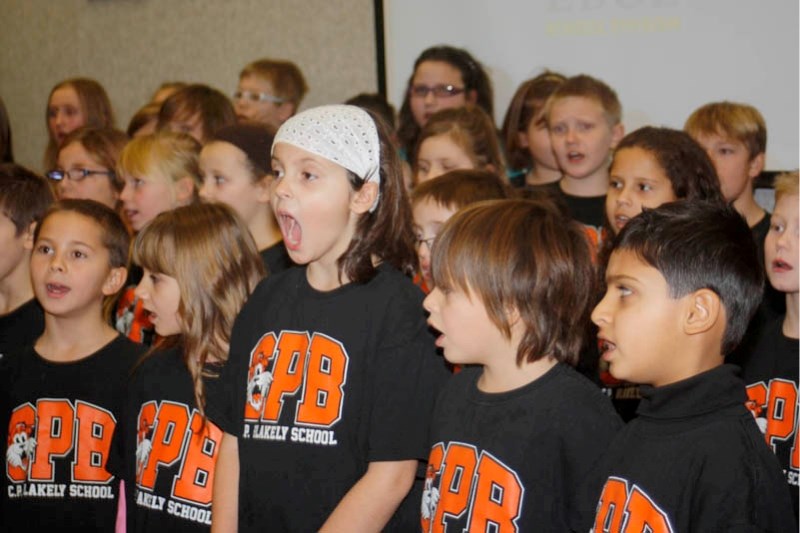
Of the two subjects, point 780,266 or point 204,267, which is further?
point 204,267

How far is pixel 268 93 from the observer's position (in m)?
5.79

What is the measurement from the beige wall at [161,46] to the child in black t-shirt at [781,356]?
12.9 feet

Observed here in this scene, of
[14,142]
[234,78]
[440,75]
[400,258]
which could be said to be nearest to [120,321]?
[400,258]

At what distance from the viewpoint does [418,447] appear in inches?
93.7

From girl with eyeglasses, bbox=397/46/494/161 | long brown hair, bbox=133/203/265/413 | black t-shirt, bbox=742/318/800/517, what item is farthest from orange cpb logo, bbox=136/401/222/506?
girl with eyeglasses, bbox=397/46/494/161

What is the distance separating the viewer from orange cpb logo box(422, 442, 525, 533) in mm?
2158

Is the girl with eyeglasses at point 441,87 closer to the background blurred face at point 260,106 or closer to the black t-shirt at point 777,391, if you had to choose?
the background blurred face at point 260,106

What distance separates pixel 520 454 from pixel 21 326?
2.20m

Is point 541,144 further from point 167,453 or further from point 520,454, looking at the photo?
point 520,454

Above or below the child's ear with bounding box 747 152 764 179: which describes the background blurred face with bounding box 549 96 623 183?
above

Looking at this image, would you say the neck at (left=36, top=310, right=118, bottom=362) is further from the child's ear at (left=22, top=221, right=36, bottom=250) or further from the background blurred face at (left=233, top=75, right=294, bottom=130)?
the background blurred face at (left=233, top=75, right=294, bottom=130)

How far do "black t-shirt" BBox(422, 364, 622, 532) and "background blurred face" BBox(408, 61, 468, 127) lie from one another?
3098mm

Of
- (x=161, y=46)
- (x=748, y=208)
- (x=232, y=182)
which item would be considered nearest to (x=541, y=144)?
(x=748, y=208)

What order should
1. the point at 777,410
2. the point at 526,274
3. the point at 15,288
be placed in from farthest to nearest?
the point at 15,288, the point at 777,410, the point at 526,274
